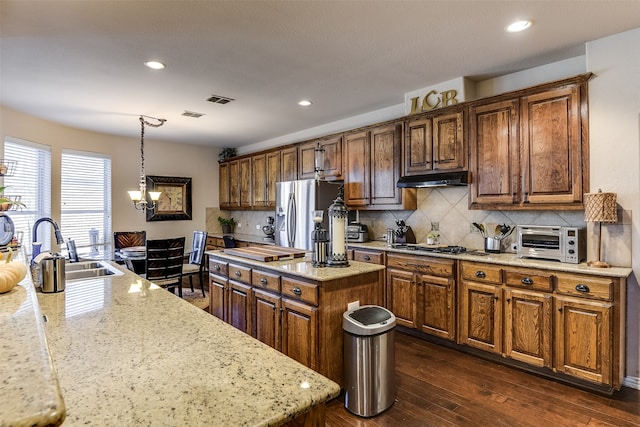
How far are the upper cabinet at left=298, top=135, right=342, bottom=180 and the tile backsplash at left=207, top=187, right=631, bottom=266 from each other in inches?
26.3

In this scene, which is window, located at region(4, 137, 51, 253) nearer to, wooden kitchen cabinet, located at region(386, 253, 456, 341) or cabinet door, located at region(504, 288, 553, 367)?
wooden kitchen cabinet, located at region(386, 253, 456, 341)

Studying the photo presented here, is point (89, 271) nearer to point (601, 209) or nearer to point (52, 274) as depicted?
point (52, 274)

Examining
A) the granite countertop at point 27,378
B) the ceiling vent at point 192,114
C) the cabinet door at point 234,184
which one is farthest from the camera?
the cabinet door at point 234,184

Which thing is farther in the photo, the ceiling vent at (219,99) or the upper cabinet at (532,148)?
the ceiling vent at (219,99)

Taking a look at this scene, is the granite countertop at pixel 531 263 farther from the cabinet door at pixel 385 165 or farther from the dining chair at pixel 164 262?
the dining chair at pixel 164 262

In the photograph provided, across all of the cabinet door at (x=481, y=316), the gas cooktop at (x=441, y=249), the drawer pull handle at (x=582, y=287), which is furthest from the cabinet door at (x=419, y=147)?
the drawer pull handle at (x=582, y=287)

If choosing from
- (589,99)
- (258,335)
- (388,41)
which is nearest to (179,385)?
(258,335)

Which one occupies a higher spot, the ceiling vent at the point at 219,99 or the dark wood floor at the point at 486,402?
the ceiling vent at the point at 219,99

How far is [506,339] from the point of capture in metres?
2.83

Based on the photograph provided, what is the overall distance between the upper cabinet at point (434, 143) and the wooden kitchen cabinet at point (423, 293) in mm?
983

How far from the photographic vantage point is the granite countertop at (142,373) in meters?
0.59

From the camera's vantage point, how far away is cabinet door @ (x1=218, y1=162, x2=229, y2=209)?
687 cm

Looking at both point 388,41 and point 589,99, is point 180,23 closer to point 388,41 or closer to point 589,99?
point 388,41

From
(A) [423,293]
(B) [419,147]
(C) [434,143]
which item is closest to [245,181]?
(B) [419,147]
